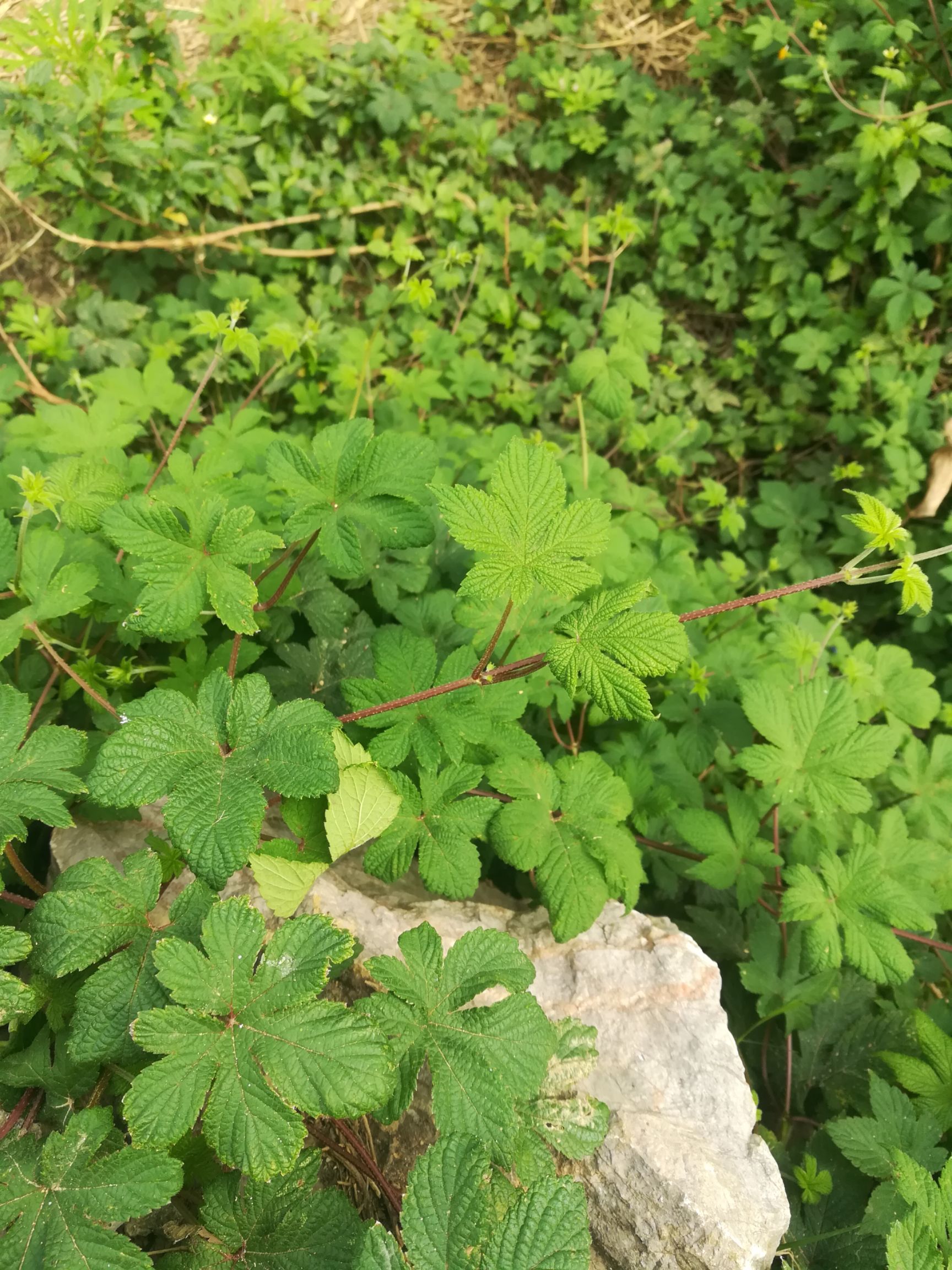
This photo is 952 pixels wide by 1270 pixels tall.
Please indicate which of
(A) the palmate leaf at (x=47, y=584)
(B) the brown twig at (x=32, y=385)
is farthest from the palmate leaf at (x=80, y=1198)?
(B) the brown twig at (x=32, y=385)

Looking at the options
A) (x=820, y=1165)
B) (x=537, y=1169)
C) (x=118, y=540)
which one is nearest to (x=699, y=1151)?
(x=537, y=1169)

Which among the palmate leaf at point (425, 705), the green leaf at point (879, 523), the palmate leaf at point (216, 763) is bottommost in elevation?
the palmate leaf at point (425, 705)

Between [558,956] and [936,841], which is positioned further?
[936,841]

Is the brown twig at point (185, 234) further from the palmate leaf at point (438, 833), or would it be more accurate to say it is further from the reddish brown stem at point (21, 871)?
the palmate leaf at point (438, 833)

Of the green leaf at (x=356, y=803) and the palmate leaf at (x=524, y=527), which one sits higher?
the palmate leaf at (x=524, y=527)

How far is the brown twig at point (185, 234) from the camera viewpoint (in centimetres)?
320

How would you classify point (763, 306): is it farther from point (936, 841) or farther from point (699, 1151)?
point (699, 1151)

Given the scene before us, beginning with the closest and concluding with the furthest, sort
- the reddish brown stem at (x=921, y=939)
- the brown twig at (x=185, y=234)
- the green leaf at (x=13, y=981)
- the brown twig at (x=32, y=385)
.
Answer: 1. the green leaf at (x=13, y=981)
2. the reddish brown stem at (x=921, y=939)
3. the brown twig at (x=32, y=385)
4. the brown twig at (x=185, y=234)

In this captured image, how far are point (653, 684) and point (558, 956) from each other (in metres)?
0.99

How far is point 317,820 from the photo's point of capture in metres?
1.69

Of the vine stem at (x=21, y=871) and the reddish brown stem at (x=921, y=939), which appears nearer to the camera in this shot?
the vine stem at (x=21, y=871)

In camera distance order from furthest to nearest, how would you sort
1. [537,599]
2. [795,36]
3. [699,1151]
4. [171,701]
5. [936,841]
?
[795,36]
[936,841]
[537,599]
[699,1151]
[171,701]

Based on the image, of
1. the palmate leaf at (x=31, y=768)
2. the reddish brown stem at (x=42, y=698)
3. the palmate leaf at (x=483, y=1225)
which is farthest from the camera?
the reddish brown stem at (x=42, y=698)

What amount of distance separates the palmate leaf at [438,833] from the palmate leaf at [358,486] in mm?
533
